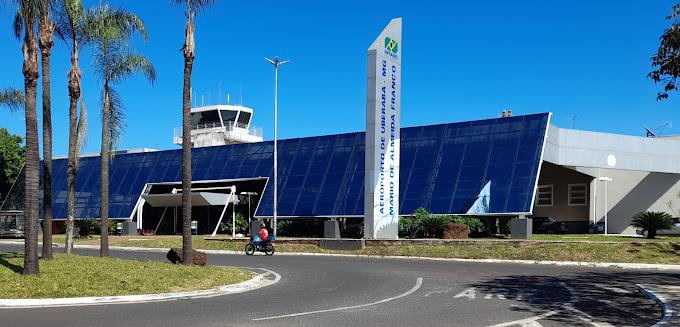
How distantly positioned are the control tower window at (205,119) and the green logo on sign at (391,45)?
138 feet

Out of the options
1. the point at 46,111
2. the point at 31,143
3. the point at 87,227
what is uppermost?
the point at 46,111

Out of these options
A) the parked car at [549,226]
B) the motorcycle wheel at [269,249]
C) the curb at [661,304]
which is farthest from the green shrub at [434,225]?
the curb at [661,304]

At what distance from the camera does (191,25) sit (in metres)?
20.4

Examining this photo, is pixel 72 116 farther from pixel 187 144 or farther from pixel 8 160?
pixel 8 160

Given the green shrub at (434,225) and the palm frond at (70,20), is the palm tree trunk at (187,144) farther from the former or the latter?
the green shrub at (434,225)

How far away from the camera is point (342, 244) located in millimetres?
32031

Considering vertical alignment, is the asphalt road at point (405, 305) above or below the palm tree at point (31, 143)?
below

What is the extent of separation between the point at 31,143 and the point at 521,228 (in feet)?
77.5

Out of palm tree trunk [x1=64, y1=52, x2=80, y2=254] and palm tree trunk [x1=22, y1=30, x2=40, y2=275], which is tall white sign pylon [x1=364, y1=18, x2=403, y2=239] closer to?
palm tree trunk [x1=64, y1=52, x2=80, y2=254]

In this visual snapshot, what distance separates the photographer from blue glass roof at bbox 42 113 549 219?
3681cm

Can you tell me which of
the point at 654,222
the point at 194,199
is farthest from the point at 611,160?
the point at 194,199

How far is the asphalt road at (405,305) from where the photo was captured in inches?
419

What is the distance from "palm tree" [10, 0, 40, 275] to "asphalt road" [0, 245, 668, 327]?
3.58 m

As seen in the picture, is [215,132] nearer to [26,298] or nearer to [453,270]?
[453,270]
